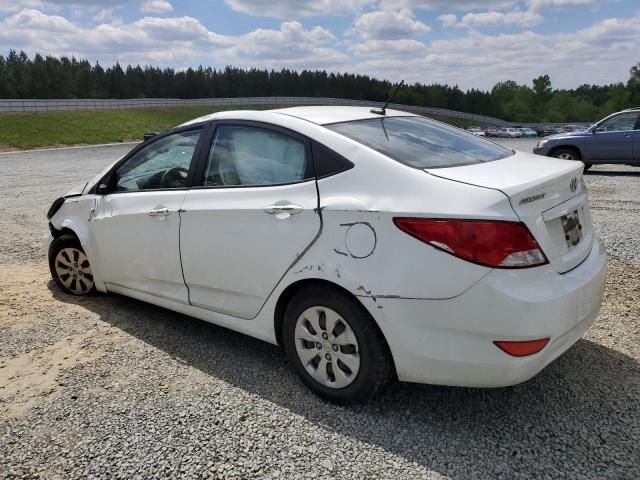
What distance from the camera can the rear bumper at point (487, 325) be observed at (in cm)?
245

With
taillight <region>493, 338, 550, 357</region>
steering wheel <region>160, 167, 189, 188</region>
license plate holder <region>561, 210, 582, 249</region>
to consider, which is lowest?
taillight <region>493, 338, 550, 357</region>

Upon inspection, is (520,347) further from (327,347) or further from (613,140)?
(613,140)

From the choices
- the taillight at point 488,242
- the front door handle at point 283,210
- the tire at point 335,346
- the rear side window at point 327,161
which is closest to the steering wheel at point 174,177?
the front door handle at point 283,210

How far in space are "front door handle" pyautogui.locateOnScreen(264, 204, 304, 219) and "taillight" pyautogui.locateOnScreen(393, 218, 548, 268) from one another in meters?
0.81

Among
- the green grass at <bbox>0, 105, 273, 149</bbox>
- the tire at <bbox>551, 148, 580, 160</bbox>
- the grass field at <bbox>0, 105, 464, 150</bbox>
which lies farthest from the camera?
the green grass at <bbox>0, 105, 273, 149</bbox>

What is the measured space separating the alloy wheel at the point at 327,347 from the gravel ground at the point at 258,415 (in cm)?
19

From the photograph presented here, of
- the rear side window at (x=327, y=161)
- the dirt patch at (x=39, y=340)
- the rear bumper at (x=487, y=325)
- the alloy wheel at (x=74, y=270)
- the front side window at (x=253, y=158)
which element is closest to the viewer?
the rear bumper at (x=487, y=325)

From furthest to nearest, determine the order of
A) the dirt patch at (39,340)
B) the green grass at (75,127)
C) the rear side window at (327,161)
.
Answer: the green grass at (75,127) → the dirt patch at (39,340) → the rear side window at (327,161)

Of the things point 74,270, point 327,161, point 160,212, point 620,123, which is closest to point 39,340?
point 74,270

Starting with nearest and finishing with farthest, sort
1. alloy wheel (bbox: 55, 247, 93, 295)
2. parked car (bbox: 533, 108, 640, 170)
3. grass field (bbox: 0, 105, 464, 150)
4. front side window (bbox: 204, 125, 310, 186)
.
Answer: front side window (bbox: 204, 125, 310, 186) < alloy wheel (bbox: 55, 247, 93, 295) < parked car (bbox: 533, 108, 640, 170) < grass field (bbox: 0, 105, 464, 150)

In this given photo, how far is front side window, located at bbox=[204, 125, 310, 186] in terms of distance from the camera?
3.20 m

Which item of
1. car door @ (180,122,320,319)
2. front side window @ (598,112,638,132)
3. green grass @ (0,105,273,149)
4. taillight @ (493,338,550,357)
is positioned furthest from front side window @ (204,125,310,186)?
green grass @ (0,105,273,149)

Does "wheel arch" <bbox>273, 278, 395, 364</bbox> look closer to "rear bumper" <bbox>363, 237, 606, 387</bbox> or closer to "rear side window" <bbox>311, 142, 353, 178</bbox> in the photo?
"rear bumper" <bbox>363, 237, 606, 387</bbox>

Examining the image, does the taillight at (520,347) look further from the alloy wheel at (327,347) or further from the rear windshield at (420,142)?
the rear windshield at (420,142)
